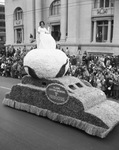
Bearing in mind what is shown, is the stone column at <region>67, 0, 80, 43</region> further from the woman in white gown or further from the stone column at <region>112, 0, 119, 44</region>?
the woman in white gown

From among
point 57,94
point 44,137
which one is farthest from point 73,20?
point 44,137

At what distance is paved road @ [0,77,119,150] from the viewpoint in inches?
193

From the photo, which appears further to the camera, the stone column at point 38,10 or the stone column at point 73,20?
the stone column at point 38,10

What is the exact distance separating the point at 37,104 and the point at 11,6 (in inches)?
1040

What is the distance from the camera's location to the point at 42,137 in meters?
5.32

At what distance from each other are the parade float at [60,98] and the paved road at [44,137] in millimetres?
225

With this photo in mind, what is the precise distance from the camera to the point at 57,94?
621 cm

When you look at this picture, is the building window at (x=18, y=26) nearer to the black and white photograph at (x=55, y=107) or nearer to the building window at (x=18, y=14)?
the building window at (x=18, y=14)

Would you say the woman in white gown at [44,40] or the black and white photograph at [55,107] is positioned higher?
the woman in white gown at [44,40]

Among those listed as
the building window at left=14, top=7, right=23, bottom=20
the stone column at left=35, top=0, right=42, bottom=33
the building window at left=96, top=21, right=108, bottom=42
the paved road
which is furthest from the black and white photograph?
the building window at left=14, top=7, right=23, bottom=20

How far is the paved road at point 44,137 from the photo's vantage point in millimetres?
4891

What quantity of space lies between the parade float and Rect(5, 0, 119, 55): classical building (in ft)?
44.6

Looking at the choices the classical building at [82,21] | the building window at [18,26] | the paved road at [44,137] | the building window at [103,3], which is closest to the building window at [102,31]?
the classical building at [82,21]

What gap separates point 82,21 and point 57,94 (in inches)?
656
